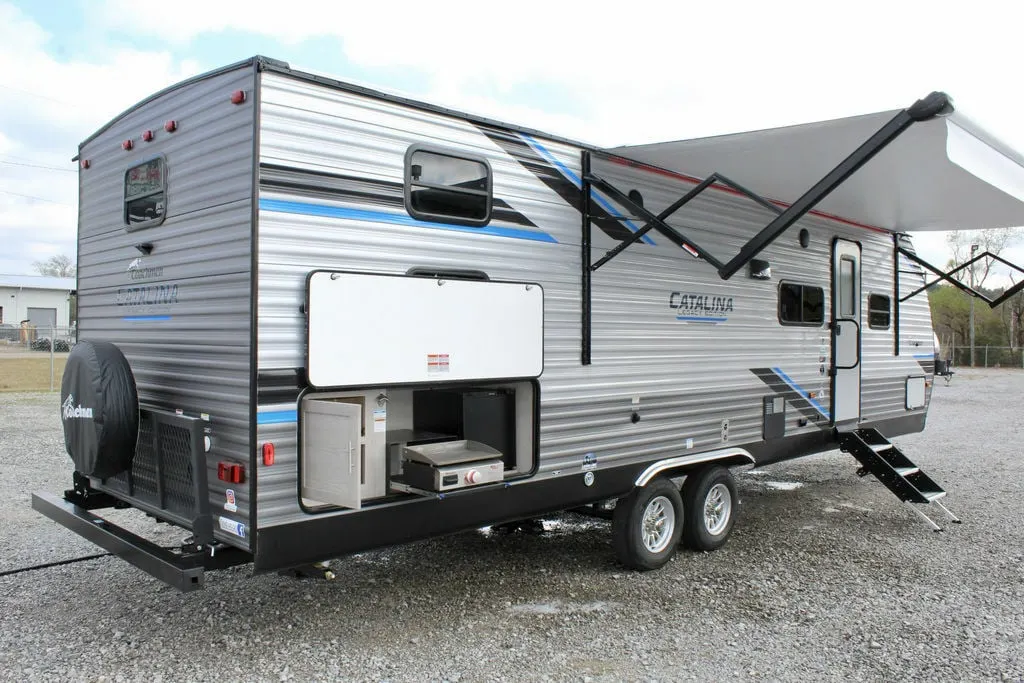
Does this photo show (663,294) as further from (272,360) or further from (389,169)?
(272,360)

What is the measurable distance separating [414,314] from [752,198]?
234 cm

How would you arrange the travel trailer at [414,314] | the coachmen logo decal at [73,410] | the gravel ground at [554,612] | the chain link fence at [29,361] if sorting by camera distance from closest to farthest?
the travel trailer at [414,314] → the gravel ground at [554,612] → the coachmen logo decal at [73,410] → the chain link fence at [29,361]

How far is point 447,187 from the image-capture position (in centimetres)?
426

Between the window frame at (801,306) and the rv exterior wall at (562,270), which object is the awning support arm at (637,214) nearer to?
the rv exterior wall at (562,270)

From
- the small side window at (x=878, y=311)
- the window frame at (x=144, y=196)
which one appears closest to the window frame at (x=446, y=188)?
the window frame at (x=144, y=196)

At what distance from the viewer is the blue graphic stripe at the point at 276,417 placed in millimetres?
3516

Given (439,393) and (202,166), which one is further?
(439,393)

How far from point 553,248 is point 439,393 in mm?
1101

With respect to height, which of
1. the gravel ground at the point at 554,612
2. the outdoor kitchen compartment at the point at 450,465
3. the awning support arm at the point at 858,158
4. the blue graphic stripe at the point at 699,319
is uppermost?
the awning support arm at the point at 858,158

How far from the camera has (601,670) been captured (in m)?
3.87

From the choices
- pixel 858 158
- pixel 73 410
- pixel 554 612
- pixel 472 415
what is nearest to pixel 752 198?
pixel 858 158

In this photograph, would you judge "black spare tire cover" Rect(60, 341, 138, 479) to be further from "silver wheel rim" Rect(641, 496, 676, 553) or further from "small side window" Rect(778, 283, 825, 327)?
"small side window" Rect(778, 283, 825, 327)

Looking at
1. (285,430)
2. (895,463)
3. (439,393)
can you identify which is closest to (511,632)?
(439,393)

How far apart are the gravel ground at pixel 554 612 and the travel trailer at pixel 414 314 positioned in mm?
475
